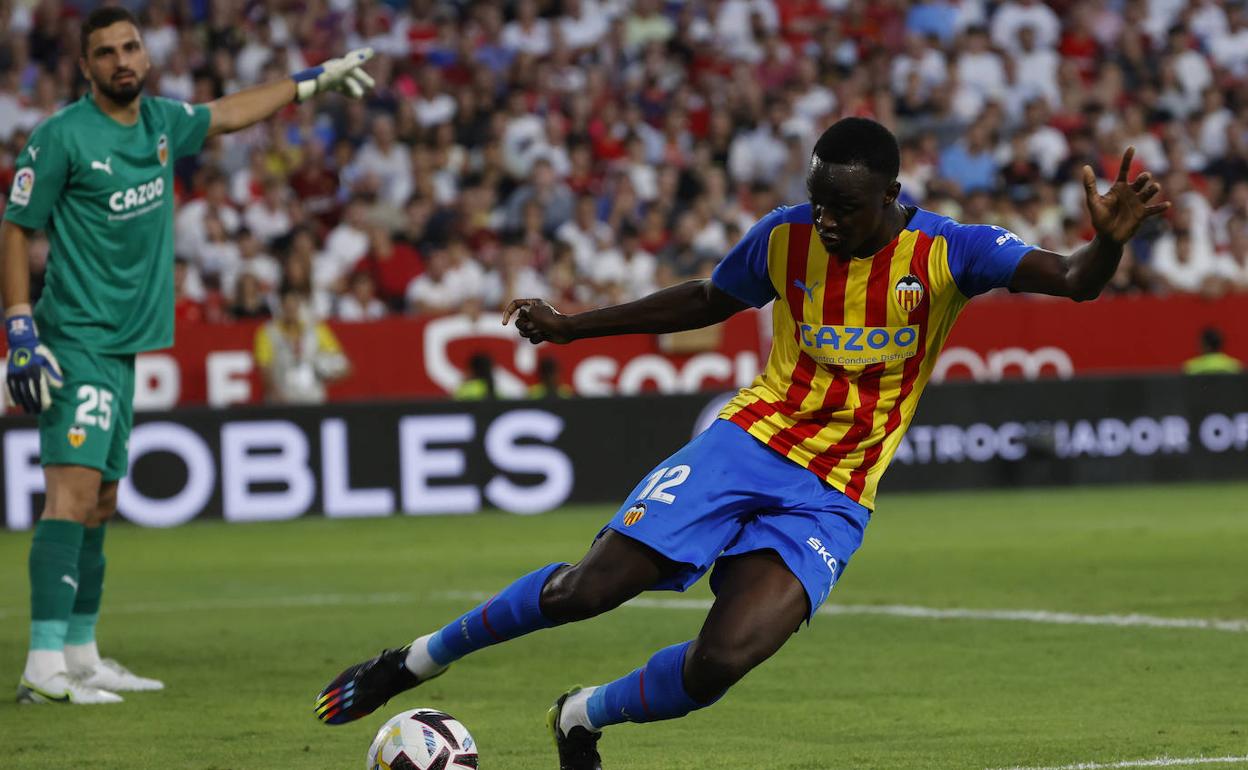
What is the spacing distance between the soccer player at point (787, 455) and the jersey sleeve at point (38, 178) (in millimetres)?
2386

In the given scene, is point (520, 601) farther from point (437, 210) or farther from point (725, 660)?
point (437, 210)

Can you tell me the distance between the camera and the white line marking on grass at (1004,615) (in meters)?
8.59

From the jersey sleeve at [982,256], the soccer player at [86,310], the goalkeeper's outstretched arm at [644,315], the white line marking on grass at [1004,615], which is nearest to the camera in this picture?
the jersey sleeve at [982,256]

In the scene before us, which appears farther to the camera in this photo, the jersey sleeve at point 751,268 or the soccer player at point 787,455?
the jersey sleeve at point 751,268

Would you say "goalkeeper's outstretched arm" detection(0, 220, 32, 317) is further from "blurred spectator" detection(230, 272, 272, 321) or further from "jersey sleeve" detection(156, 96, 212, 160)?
"blurred spectator" detection(230, 272, 272, 321)

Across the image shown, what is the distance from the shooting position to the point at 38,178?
720 centimetres

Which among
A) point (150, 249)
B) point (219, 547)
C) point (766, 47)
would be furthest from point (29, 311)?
point (766, 47)

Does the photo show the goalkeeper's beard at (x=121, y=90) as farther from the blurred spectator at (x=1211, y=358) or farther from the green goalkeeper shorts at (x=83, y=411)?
the blurred spectator at (x=1211, y=358)

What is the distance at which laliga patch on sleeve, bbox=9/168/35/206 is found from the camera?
7199 millimetres

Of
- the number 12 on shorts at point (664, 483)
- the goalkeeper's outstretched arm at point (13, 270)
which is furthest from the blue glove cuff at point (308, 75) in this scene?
the number 12 on shorts at point (664, 483)

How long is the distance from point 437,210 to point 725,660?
1353 centimetres

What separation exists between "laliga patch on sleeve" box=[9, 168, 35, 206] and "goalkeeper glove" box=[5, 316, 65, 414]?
447mm

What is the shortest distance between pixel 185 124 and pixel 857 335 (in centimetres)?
344

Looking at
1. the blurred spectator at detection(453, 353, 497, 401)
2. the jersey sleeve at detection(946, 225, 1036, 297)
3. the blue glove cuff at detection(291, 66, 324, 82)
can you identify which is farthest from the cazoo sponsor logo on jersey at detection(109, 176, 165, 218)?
the blurred spectator at detection(453, 353, 497, 401)
